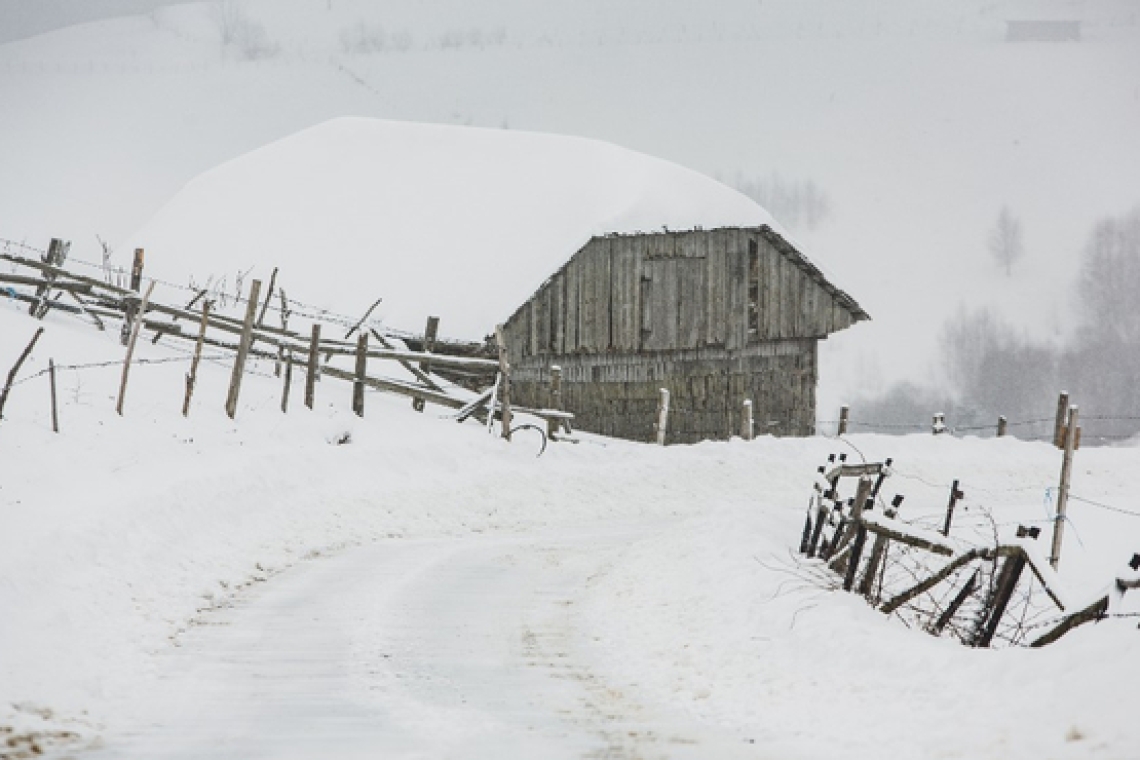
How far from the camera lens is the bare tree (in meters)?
106

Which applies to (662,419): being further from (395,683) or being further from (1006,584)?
(395,683)

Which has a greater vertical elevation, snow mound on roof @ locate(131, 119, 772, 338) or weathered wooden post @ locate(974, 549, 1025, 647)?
snow mound on roof @ locate(131, 119, 772, 338)

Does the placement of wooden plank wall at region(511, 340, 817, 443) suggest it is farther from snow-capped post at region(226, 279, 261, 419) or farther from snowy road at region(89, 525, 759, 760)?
snowy road at region(89, 525, 759, 760)

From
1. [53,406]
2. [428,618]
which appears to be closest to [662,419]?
[53,406]

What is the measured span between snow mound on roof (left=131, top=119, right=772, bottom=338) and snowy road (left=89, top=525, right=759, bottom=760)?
1954 centimetres

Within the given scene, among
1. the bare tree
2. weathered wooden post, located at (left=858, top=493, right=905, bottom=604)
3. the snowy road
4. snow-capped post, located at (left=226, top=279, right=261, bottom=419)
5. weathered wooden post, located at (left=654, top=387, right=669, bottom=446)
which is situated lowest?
the snowy road

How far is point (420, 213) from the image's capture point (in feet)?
127

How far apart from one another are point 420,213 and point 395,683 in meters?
31.0

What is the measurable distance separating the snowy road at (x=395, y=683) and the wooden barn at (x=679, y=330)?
62.2 feet

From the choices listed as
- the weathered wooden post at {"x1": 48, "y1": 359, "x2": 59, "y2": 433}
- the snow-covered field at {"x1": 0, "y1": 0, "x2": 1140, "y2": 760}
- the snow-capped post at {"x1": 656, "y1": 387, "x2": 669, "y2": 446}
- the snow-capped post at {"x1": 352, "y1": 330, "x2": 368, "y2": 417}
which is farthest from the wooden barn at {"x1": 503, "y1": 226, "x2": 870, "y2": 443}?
the weathered wooden post at {"x1": 48, "y1": 359, "x2": 59, "y2": 433}

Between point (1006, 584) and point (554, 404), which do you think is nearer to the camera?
point (1006, 584)

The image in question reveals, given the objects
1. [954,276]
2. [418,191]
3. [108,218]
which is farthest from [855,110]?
[418,191]

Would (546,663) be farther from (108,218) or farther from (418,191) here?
(108,218)

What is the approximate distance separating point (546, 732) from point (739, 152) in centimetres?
10517
